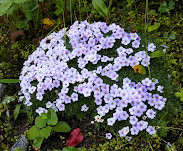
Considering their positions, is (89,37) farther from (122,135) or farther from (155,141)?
(155,141)

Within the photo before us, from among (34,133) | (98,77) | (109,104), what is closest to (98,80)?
(98,77)

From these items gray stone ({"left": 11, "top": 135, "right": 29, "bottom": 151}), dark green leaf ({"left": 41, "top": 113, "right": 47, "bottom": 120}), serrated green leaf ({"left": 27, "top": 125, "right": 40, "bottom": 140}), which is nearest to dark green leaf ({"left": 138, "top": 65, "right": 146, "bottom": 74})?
dark green leaf ({"left": 41, "top": 113, "right": 47, "bottom": 120})

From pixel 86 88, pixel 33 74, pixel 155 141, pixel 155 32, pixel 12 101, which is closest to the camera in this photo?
pixel 155 141

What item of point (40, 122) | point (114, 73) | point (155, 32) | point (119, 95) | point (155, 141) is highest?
point (155, 32)

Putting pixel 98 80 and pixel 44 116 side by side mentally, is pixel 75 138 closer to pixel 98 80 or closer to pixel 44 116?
pixel 44 116

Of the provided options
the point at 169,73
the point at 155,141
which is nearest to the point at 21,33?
the point at 169,73

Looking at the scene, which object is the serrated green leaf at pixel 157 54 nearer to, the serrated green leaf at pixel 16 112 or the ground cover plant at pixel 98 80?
the ground cover plant at pixel 98 80

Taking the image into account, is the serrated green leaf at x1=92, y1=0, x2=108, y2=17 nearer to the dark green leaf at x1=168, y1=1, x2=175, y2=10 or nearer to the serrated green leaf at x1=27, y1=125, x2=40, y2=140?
the dark green leaf at x1=168, y1=1, x2=175, y2=10
